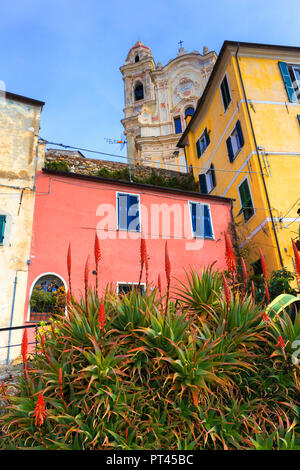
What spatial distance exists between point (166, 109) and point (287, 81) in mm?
25202

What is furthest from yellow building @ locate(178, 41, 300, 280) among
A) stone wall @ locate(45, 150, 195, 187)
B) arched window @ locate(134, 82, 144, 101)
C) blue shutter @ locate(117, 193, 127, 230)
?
arched window @ locate(134, 82, 144, 101)

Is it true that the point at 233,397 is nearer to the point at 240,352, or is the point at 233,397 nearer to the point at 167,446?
the point at 240,352

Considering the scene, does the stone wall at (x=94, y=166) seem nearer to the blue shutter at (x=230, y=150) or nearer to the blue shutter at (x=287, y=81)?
the blue shutter at (x=230, y=150)

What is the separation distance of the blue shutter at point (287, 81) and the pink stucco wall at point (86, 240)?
837cm

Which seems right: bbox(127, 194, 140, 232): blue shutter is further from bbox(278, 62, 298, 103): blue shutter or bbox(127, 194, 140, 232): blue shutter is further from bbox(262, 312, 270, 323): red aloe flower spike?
bbox(278, 62, 298, 103): blue shutter

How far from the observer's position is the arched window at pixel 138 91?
49000 mm

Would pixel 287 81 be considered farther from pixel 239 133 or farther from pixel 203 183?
pixel 203 183

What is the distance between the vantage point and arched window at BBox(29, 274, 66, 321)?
37.0ft

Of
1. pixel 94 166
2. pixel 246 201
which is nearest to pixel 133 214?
pixel 246 201

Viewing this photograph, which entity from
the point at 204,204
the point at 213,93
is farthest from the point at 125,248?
the point at 213,93

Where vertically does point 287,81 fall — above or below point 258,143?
above

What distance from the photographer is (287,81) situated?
727 inches

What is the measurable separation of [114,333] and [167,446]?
1.65 meters

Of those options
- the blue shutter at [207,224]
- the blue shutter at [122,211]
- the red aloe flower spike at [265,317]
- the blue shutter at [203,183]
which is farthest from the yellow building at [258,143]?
the red aloe flower spike at [265,317]
